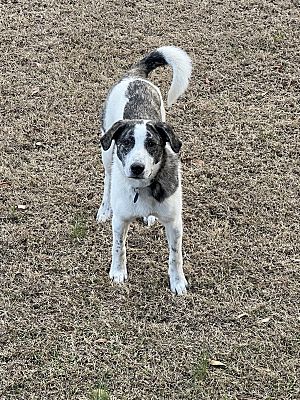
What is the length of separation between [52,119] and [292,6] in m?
3.65

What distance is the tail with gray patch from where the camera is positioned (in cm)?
531

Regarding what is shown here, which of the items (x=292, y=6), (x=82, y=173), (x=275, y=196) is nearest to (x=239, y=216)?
(x=275, y=196)

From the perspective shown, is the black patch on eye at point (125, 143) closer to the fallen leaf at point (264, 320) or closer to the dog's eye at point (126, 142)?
the dog's eye at point (126, 142)

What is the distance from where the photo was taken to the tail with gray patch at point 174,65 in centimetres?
531

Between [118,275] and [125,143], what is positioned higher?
[125,143]

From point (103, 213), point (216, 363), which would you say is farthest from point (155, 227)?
point (216, 363)

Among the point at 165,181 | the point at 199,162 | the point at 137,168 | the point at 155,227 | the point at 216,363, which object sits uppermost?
the point at 137,168

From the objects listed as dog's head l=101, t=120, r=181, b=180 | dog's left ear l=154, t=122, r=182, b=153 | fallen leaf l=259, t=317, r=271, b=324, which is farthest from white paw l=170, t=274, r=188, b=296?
dog's left ear l=154, t=122, r=182, b=153

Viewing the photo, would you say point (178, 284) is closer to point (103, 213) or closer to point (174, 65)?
point (103, 213)

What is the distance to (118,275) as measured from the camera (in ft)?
15.9

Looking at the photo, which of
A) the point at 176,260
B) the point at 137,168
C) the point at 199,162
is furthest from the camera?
the point at 199,162

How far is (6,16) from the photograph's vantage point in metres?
8.60

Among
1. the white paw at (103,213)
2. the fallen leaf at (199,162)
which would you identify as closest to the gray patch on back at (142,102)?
the white paw at (103,213)

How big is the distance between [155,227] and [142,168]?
1.21 m
